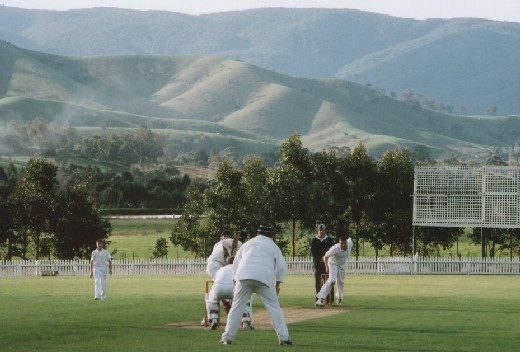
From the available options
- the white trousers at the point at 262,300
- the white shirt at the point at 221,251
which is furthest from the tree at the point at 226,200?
the white trousers at the point at 262,300

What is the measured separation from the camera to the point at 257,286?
19375 millimetres

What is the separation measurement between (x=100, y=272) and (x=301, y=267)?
2720 centimetres

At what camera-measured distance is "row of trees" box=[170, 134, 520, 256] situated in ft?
229

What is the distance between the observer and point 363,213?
73.4m

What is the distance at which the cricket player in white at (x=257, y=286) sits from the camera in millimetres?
19219

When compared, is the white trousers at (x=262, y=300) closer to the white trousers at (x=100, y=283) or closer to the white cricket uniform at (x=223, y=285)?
the white cricket uniform at (x=223, y=285)

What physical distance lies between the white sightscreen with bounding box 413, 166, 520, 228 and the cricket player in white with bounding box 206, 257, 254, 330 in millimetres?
41712

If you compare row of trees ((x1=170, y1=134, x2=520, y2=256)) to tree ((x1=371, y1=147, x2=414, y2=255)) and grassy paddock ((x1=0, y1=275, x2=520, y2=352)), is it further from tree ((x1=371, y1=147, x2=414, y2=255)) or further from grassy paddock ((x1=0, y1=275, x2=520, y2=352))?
grassy paddock ((x1=0, y1=275, x2=520, y2=352))

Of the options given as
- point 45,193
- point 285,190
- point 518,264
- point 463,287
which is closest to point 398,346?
point 463,287

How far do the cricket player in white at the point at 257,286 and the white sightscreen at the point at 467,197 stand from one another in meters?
44.7

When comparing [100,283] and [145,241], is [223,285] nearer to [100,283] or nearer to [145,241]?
[100,283]

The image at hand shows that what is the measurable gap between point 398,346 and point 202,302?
518 inches

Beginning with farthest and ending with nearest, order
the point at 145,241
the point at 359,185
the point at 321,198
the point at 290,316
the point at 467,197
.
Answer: the point at 145,241, the point at 359,185, the point at 321,198, the point at 467,197, the point at 290,316

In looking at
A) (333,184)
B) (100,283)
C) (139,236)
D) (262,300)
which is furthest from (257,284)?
(139,236)
